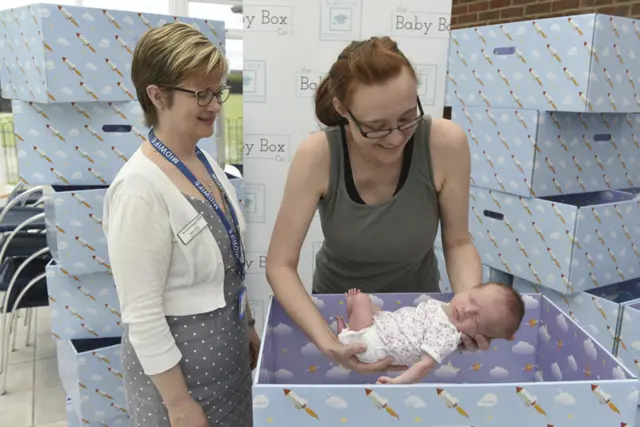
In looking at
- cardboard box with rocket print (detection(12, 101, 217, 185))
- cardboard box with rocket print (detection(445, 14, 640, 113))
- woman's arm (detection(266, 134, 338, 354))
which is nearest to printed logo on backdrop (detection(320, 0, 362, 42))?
cardboard box with rocket print (detection(445, 14, 640, 113))

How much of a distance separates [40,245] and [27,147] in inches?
43.1

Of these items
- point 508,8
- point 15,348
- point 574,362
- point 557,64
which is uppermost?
point 508,8

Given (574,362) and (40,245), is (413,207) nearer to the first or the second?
(574,362)

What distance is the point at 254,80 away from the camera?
2.28 metres

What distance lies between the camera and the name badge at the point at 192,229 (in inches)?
42.2

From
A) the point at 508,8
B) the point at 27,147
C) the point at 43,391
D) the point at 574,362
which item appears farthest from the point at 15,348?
the point at 508,8

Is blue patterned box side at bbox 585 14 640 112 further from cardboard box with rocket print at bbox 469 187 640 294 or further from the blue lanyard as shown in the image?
the blue lanyard

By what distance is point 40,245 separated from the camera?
2822 millimetres

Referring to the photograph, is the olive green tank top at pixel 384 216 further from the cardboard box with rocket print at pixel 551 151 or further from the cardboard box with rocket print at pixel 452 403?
the cardboard box with rocket print at pixel 551 151

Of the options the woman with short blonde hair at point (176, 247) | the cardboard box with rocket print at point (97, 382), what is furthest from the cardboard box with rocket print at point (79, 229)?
the woman with short blonde hair at point (176, 247)

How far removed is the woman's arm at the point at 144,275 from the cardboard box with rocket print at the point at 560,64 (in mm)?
1727

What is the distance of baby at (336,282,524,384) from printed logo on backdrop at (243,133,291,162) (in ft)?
3.97

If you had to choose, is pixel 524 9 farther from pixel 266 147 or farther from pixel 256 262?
pixel 256 262

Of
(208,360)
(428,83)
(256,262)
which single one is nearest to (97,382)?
(256,262)
